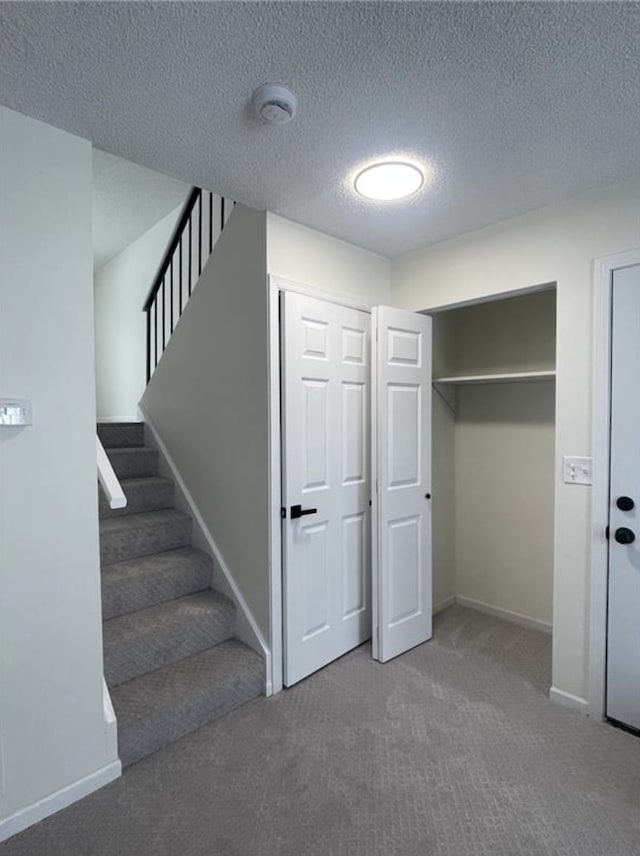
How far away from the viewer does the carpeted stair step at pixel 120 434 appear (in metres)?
3.41

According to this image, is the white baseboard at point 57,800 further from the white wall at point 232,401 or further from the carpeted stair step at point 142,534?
the carpeted stair step at point 142,534

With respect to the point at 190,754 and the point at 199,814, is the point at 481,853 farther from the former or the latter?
the point at 190,754

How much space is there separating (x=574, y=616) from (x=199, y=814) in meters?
1.81

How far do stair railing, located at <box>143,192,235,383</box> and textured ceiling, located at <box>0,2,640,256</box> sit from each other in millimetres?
995

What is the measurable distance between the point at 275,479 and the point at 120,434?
181 cm

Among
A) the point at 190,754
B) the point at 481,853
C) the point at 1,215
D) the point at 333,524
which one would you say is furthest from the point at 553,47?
the point at 190,754

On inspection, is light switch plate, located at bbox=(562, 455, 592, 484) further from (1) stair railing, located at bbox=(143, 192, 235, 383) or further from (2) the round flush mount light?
(1) stair railing, located at bbox=(143, 192, 235, 383)

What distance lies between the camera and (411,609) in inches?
108

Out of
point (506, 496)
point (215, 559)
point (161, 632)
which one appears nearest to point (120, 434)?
point (215, 559)

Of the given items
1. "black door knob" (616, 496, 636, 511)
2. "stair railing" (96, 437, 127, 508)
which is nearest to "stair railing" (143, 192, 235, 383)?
"stair railing" (96, 437, 127, 508)

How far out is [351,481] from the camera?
2.64 m

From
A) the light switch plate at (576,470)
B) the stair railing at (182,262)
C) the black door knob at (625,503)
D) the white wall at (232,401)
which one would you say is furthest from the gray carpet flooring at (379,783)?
the stair railing at (182,262)

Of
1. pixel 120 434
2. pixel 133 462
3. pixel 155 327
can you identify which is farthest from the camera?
pixel 155 327

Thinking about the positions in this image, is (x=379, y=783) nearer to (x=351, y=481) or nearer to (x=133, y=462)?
(x=351, y=481)
